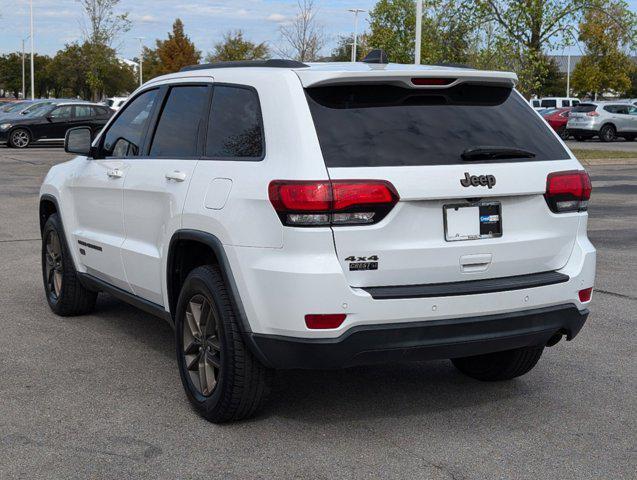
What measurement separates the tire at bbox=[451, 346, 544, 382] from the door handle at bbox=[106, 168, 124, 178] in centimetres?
234

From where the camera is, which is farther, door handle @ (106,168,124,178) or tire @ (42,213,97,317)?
tire @ (42,213,97,317)

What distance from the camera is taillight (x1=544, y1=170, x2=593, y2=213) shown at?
471 centimetres

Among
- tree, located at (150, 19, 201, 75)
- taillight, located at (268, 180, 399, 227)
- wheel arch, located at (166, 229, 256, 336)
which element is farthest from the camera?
tree, located at (150, 19, 201, 75)

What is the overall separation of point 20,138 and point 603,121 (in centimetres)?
2325

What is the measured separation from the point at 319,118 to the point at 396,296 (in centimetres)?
88

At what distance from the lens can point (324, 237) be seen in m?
4.17

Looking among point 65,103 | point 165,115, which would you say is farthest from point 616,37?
point 165,115

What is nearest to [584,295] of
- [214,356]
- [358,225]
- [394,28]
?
[358,225]

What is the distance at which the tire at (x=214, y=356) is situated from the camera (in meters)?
4.53

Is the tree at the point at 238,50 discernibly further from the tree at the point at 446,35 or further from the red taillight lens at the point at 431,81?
the red taillight lens at the point at 431,81

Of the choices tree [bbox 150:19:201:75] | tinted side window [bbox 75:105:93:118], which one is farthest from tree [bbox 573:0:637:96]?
tree [bbox 150:19:201:75]

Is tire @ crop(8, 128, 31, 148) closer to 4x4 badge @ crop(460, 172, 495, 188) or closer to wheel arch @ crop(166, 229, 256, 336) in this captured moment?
wheel arch @ crop(166, 229, 256, 336)

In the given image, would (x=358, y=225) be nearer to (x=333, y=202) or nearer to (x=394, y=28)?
(x=333, y=202)

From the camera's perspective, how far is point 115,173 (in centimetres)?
596
